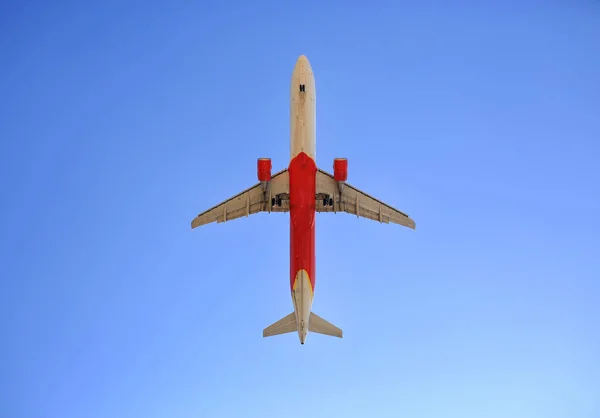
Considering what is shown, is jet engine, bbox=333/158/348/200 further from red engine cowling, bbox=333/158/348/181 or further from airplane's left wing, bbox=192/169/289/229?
airplane's left wing, bbox=192/169/289/229

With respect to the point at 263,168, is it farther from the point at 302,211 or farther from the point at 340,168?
the point at 340,168

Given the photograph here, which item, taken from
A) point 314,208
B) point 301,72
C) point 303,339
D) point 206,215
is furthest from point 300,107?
point 303,339

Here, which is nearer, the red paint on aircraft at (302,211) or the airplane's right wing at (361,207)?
the red paint on aircraft at (302,211)

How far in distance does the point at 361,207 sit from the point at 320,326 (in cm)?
1146

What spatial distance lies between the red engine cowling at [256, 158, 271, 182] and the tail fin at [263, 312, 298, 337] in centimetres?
1341

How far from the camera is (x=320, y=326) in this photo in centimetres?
7262

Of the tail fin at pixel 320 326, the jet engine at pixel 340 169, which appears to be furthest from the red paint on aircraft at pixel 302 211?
the tail fin at pixel 320 326

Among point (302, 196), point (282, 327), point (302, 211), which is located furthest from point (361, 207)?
point (282, 327)

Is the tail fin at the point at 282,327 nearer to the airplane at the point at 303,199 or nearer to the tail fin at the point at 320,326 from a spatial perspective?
the airplane at the point at 303,199

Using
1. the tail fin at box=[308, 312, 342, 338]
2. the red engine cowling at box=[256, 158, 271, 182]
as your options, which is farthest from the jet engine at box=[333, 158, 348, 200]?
the tail fin at box=[308, 312, 342, 338]

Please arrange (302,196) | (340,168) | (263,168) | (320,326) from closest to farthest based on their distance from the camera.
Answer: (302,196) < (263,168) < (340,168) < (320,326)

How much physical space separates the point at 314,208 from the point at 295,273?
5805 mm

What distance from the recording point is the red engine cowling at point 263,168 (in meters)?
67.2

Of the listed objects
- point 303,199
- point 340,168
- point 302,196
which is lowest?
point 303,199
